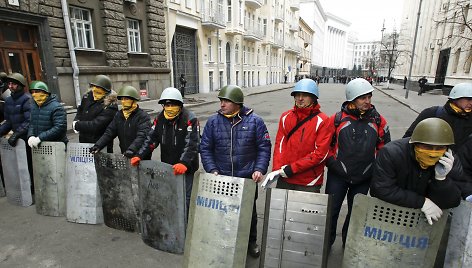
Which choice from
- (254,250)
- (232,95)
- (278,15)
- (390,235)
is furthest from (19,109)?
(278,15)

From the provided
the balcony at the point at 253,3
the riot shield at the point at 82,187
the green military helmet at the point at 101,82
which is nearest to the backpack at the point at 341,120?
the riot shield at the point at 82,187

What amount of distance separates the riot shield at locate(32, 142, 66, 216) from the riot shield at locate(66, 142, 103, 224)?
7.8 inches

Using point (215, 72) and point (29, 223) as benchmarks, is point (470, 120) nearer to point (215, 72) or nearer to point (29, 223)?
point (29, 223)

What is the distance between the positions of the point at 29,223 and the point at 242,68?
2817cm

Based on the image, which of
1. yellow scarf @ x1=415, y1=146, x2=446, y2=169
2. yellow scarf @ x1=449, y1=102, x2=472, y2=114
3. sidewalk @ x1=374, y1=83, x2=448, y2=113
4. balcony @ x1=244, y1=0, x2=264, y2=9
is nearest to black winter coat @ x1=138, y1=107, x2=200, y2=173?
yellow scarf @ x1=415, y1=146, x2=446, y2=169

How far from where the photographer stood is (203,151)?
284cm

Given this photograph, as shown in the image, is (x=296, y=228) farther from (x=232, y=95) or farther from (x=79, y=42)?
(x=79, y=42)

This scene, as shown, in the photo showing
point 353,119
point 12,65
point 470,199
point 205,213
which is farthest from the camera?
point 12,65

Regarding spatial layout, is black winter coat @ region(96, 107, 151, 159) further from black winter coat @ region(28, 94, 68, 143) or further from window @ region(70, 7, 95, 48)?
window @ region(70, 7, 95, 48)

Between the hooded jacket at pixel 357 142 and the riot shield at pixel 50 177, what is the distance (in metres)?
3.41

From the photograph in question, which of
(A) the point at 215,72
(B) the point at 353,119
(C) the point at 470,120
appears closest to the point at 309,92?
(B) the point at 353,119

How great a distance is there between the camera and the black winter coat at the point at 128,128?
342 cm

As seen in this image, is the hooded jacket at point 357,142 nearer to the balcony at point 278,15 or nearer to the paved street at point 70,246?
the paved street at point 70,246

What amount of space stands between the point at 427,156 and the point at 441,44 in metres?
32.0
